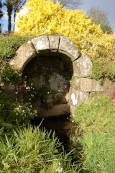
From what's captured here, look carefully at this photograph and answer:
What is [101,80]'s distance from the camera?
3.56 metres

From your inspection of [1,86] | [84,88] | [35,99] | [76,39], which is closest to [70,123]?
[84,88]

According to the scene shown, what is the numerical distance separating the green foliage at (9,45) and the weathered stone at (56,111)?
6.26 feet

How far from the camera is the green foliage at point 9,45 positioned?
2.96 metres

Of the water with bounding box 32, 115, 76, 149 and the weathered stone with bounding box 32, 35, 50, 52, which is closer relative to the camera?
the water with bounding box 32, 115, 76, 149

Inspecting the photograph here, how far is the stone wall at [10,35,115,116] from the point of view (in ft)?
10.2

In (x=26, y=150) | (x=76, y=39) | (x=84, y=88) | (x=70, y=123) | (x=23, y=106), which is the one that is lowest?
(x=70, y=123)

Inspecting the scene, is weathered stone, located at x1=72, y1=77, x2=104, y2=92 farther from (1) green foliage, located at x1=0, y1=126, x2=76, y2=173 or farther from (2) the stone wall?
(1) green foliage, located at x1=0, y1=126, x2=76, y2=173

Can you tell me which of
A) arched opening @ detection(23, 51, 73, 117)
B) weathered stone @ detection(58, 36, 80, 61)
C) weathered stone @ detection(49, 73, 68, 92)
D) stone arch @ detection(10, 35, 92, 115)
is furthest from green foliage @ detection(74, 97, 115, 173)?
weathered stone @ detection(58, 36, 80, 61)

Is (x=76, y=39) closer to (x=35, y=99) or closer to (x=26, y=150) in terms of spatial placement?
(x=35, y=99)

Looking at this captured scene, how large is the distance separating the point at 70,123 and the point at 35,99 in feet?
4.21

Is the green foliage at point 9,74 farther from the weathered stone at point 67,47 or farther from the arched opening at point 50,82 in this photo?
the weathered stone at point 67,47

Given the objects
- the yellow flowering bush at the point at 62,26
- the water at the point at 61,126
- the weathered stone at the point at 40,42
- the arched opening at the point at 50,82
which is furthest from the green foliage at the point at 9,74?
the yellow flowering bush at the point at 62,26

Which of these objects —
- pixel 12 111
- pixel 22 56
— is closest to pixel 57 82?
pixel 22 56

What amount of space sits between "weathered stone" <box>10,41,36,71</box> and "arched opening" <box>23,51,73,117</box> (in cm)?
89
